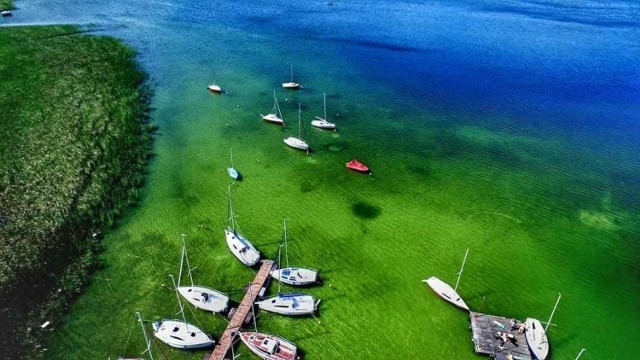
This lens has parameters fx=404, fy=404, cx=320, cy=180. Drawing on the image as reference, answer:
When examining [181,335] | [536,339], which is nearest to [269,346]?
[181,335]

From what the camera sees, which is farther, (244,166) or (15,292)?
(244,166)

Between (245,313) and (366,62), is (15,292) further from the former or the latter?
(366,62)

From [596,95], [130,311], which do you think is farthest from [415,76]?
[130,311]

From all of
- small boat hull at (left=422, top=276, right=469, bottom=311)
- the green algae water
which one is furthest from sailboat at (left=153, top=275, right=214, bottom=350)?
small boat hull at (left=422, top=276, right=469, bottom=311)

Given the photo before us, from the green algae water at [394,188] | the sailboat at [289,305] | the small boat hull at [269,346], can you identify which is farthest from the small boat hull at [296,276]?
the small boat hull at [269,346]

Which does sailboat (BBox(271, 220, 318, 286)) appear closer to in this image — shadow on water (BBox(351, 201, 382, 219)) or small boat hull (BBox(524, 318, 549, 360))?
shadow on water (BBox(351, 201, 382, 219))

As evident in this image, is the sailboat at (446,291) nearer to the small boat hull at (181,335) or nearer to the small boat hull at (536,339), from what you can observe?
the small boat hull at (536,339)
